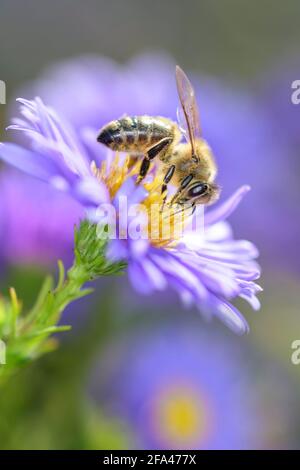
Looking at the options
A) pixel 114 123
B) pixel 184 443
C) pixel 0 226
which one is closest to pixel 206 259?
pixel 114 123

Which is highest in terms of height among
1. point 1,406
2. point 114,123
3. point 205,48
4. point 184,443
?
point 205,48

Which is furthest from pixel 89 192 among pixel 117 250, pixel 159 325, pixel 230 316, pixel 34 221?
pixel 159 325

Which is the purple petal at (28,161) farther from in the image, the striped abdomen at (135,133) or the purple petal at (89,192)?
the striped abdomen at (135,133)

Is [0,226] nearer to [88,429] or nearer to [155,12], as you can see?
[88,429]

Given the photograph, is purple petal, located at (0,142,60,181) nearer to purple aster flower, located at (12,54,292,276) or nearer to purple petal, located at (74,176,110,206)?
purple petal, located at (74,176,110,206)

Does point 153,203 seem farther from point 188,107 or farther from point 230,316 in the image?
point 230,316

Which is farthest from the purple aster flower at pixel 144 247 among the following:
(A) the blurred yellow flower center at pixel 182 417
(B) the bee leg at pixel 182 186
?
(A) the blurred yellow flower center at pixel 182 417

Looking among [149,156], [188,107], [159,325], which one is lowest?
[159,325]
